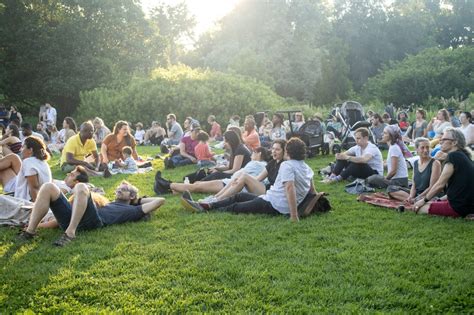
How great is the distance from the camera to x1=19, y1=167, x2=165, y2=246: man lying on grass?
5.93 m

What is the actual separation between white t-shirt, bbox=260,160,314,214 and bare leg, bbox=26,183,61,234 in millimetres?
2758

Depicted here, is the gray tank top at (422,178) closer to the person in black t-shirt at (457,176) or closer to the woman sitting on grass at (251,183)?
the person in black t-shirt at (457,176)

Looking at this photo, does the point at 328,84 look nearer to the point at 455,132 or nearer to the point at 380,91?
the point at 380,91

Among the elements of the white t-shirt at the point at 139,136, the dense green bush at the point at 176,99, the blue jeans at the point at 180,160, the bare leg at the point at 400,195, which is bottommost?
the bare leg at the point at 400,195

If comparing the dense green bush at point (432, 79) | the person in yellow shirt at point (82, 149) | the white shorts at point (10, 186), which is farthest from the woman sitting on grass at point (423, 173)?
the dense green bush at point (432, 79)

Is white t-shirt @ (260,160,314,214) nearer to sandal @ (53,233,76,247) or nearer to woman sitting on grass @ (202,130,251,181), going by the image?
woman sitting on grass @ (202,130,251,181)

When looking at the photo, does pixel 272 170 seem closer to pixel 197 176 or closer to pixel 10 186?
pixel 197 176

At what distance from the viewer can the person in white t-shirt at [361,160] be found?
9.48 metres

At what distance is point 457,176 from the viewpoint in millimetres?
6465

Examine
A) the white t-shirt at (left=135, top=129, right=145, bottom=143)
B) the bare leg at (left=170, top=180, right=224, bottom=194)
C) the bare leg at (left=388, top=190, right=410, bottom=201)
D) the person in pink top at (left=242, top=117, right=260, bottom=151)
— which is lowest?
the bare leg at (left=388, top=190, right=410, bottom=201)

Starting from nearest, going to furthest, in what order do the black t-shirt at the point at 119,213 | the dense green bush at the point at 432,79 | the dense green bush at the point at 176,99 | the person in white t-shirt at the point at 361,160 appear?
the black t-shirt at the point at 119,213, the person in white t-shirt at the point at 361,160, the dense green bush at the point at 176,99, the dense green bush at the point at 432,79

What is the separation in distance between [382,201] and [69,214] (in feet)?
14.9

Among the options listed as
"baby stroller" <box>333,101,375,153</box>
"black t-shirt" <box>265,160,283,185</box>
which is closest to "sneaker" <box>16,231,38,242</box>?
"black t-shirt" <box>265,160,283,185</box>

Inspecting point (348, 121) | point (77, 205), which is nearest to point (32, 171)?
point (77, 205)
